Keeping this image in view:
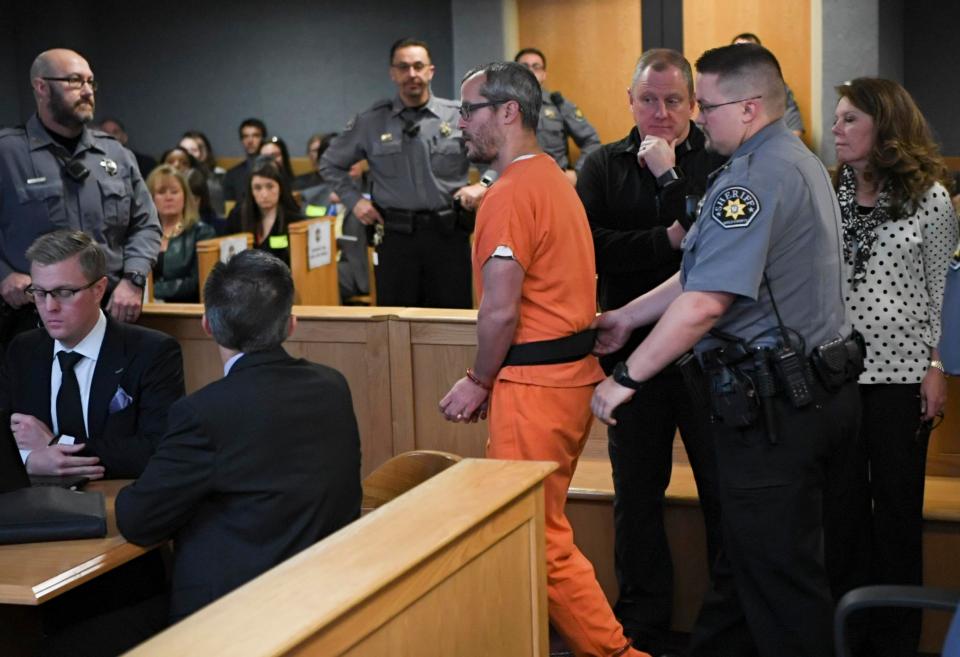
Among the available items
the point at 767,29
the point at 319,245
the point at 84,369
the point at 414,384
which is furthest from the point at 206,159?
the point at 84,369

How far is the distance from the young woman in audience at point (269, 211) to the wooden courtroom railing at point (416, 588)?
4.26 m

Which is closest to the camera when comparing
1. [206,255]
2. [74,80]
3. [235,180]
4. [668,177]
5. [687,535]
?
[668,177]

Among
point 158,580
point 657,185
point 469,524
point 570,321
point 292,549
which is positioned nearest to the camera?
point 469,524

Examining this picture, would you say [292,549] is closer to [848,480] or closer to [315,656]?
[315,656]

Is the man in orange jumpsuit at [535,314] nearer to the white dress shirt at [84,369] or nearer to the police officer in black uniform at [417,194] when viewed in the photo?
the white dress shirt at [84,369]

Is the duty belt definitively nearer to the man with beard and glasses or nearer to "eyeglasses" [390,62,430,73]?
the man with beard and glasses

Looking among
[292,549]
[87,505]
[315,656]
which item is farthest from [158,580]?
[315,656]

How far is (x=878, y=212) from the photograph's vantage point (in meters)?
3.27

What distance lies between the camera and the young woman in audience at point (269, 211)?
668cm

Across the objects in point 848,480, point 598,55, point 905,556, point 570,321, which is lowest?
point 905,556

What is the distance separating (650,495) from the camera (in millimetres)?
3580

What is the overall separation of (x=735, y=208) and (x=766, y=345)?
0.30m

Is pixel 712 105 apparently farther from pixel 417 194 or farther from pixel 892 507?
pixel 417 194

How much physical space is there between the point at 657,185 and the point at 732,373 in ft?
2.88
